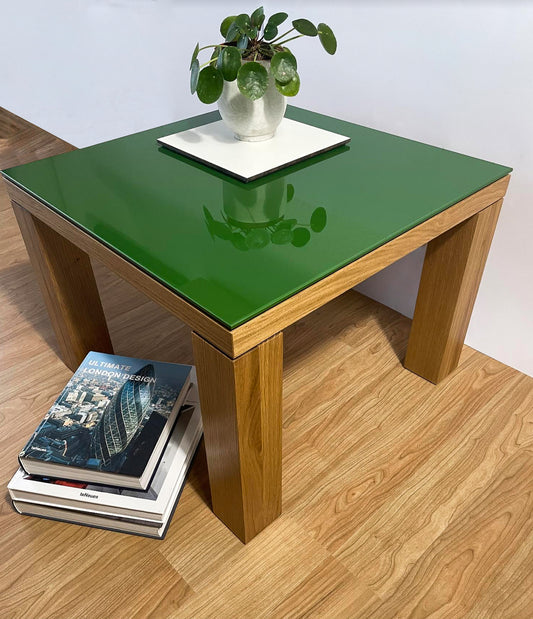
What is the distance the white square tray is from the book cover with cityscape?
16.4 inches

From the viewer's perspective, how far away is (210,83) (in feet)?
3.30

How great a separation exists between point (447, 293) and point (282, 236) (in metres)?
0.47

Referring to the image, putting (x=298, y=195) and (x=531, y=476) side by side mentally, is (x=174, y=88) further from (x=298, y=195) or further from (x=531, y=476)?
(x=531, y=476)

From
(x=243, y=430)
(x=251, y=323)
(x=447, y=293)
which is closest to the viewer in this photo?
(x=251, y=323)

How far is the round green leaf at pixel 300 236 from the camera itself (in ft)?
2.75

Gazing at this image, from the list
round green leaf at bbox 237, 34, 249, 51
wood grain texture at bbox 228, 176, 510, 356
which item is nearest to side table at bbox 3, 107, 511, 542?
wood grain texture at bbox 228, 176, 510, 356

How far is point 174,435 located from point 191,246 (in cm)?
40

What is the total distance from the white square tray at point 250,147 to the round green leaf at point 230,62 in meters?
0.15

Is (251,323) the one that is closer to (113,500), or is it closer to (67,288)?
(113,500)

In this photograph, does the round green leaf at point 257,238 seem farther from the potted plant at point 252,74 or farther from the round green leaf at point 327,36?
the round green leaf at point 327,36

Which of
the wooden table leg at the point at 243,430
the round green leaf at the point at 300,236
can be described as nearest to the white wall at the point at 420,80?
the round green leaf at the point at 300,236

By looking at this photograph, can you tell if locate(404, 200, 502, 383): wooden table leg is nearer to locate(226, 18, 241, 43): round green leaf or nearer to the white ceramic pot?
the white ceramic pot

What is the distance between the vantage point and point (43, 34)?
2.28 metres

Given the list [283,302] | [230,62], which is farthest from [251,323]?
[230,62]
